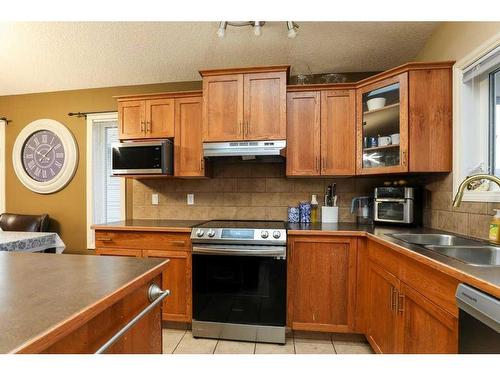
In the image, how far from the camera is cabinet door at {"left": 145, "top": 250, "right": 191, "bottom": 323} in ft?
7.41

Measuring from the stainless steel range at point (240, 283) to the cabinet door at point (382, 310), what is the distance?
0.65 meters

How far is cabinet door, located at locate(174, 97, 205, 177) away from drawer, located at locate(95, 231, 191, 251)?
2.13ft

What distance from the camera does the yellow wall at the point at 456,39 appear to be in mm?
1622

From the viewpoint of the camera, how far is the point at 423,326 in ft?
4.20

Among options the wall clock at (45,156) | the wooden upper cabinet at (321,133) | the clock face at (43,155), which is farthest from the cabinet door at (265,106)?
the clock face at (43,155)

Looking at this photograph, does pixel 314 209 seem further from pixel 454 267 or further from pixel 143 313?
pixel 143 313

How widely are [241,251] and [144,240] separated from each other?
920 millimetres

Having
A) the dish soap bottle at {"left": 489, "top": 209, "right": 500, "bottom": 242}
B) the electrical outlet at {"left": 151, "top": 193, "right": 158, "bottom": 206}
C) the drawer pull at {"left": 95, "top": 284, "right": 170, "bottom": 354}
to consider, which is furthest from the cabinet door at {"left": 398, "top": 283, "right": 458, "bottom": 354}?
the electrical outlet at {"left": 151, "top": 193, "right": 158, "bottom": 206}

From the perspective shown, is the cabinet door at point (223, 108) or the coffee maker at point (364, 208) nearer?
the cabinet door at point (223, 108)

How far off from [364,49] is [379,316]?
2245 millimetres

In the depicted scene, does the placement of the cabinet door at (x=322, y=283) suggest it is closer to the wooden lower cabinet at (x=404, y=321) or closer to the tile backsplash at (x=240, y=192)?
the wooden lower cabinet at (x=404, y=321)

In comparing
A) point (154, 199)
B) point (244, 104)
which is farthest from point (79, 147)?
point (244, 104)

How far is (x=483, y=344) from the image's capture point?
2.80 ft
